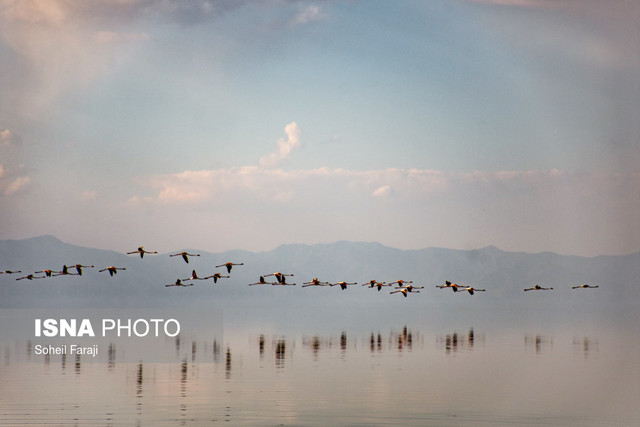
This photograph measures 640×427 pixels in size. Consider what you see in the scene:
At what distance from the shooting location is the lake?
44594mm

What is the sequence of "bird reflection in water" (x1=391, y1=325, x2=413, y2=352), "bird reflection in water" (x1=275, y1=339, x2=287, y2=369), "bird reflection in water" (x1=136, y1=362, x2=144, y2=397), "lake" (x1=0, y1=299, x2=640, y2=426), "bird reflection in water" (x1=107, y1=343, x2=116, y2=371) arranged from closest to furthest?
"lake" (x1=0, y1=299, x2=640, y2=426) < "bird reflection in water" (x1=136, y1=362, x2=144, y2=397) < "bird reflection in water" (x1=107, y1=343, x2=116, y2=371) < "bird reflection in water" (x1=275, y1=339, x2=287, y2=369) < "bird reflection in water" (x1=391, y1=325, x2=413, y2=352)

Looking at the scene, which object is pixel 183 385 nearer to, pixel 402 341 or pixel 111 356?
pixel 111 356

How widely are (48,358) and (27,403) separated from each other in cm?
2673

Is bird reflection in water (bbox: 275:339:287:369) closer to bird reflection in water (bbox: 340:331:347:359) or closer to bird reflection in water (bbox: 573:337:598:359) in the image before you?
bird reflection in water (bbox: 340:331:347:359)

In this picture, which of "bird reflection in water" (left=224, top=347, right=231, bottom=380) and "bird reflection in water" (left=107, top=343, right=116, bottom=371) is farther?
"bird reflection in water" (left=107, top=343, right=116, bottom=371)

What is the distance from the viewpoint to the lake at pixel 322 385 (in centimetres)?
4459

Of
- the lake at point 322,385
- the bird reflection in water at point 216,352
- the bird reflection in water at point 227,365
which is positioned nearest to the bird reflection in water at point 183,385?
the lake at point 322,385

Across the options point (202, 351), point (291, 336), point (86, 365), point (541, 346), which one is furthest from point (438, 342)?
point (86, 365)

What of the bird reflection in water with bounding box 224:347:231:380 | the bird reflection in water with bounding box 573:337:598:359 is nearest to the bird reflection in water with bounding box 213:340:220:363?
the bird reflection in water with bounding box 224:347:231:380

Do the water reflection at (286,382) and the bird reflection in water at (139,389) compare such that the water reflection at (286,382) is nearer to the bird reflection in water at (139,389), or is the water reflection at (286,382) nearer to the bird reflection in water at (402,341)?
the bird reflection in water at (139,389)

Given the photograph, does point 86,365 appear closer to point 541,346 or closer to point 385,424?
point 385,424

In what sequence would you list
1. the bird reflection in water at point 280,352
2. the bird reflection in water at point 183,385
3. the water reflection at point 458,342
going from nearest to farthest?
the bird reflection in water at point 183,385 < the bird reflection in water at point 280,352 < the water reflection at point 458,342

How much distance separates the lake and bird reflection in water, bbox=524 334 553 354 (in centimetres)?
107

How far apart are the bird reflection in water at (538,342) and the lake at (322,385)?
42.3 inches
